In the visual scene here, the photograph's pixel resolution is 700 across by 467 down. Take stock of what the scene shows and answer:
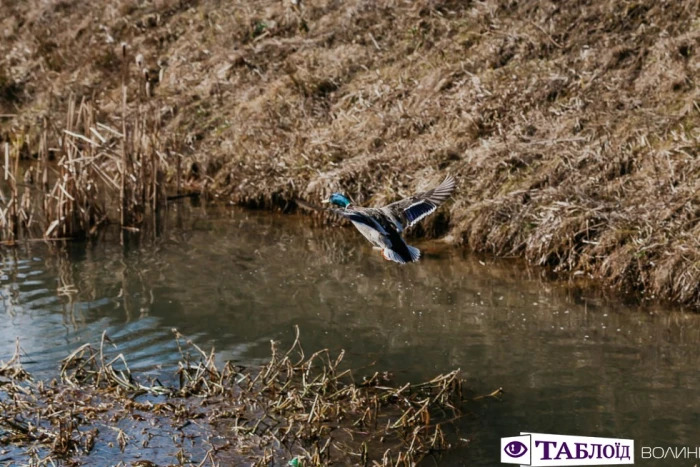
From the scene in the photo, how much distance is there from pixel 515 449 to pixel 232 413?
6.35 ft

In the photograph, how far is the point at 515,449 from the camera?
248 inches

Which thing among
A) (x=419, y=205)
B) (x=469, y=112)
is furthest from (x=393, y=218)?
(x=469, y=112)

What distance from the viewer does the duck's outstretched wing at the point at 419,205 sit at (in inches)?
288

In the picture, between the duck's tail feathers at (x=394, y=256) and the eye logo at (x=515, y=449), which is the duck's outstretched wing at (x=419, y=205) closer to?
the duck's tail feathers at (x=394, y=256)

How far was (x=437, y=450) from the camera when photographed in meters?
6.19

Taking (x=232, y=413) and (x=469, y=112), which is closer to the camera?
(x=232, y=413)

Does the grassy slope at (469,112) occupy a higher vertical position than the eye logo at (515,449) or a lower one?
higher

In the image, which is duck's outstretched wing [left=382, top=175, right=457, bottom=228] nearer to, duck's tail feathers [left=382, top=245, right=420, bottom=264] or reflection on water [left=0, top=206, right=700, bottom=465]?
duck's tail feathers [left=382, top=245, right=420, bottom=264]

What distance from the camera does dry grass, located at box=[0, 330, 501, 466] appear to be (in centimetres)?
605

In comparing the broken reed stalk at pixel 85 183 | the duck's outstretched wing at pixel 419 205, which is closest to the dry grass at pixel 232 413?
the duck's outstretched wing at pixel 419 205

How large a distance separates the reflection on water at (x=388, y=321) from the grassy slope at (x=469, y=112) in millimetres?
803

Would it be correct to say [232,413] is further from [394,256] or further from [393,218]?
[393,218]

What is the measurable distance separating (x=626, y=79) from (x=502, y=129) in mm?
1814

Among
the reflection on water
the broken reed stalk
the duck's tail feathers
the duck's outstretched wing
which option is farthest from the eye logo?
the broken reed stalk
